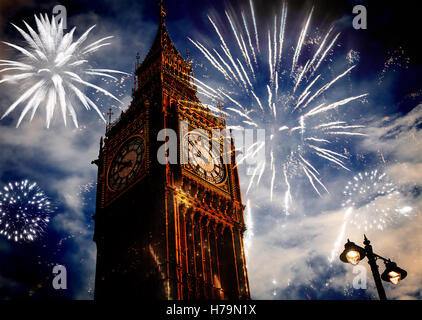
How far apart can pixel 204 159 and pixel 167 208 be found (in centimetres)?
890

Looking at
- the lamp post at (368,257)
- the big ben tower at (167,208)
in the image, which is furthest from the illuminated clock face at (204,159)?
the lamp post at (368,257)

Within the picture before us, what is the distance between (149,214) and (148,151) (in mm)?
6262

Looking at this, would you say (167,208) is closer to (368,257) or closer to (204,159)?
(204,159)

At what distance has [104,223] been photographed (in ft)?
143

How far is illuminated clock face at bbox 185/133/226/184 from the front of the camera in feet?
143

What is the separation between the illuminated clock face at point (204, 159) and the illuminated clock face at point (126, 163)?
15.5ft

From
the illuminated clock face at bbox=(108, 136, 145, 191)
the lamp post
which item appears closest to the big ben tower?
the illuminated clock face at bbox=(108, 136, 145, 191)

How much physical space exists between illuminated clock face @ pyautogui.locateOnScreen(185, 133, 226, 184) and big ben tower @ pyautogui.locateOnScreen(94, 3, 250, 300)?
12 centimetres

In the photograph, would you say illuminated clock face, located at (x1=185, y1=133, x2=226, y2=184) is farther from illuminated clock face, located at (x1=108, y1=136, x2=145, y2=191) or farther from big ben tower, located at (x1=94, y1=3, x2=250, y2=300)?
illuminated clock face, located at (x1=108, y1=136, x2=145, y2=191)

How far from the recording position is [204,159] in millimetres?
45094
